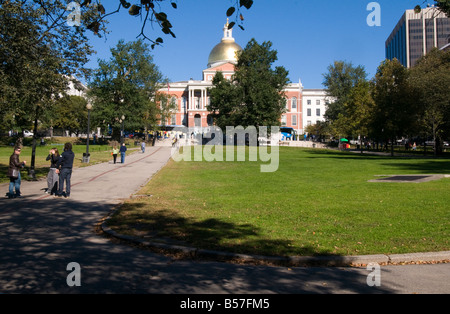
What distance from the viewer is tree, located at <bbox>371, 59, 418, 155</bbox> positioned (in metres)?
48.4

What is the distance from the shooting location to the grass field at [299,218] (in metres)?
8.29

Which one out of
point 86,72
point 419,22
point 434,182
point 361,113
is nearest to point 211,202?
point 434,182

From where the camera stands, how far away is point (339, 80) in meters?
94.9

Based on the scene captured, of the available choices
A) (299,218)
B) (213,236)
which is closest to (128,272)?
(213,236)

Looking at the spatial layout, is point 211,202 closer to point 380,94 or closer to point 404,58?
point 380,94

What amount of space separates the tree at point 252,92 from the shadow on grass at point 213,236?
60751 mm

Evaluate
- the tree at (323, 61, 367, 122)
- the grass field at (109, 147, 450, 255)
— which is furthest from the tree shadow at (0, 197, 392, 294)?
the tree at (323, 61, 367, 122)

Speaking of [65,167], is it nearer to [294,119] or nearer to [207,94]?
[207,94]

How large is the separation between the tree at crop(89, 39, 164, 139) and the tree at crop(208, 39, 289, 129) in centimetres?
1440

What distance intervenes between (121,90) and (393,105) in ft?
158

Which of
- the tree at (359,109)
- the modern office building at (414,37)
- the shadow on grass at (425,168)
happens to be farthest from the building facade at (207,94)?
the shadow on grass at (425,168)

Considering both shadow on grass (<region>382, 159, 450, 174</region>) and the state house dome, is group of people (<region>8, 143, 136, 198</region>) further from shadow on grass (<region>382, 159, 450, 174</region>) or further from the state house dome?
the state house dome

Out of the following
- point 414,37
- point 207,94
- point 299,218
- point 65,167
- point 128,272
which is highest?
point 414,37
